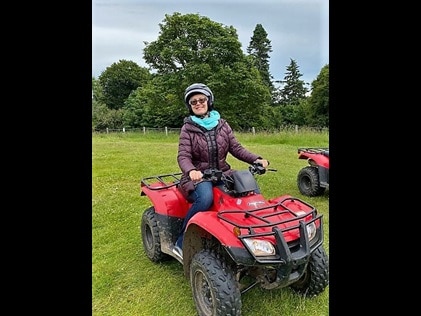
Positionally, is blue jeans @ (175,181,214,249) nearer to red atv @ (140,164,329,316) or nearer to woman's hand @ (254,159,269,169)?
red atv @ (140,164,329,316)

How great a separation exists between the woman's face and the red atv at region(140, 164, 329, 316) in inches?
9.6

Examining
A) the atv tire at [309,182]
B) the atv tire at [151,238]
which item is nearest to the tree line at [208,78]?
the atv tire at [151,238]

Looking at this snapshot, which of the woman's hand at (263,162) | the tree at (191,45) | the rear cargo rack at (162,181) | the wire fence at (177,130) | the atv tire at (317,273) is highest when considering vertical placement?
the tree at (191,45)

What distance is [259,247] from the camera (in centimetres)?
119

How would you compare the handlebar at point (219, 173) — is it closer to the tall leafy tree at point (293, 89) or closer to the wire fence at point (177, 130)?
the wire fence at point (177, 130)

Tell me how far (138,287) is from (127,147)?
647mm

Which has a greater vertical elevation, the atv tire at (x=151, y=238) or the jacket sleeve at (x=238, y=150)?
the jacket sleeve at (x=238, y=150)

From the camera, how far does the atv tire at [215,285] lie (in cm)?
125

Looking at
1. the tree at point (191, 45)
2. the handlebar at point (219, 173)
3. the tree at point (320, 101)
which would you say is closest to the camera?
the tree at point (320, 101)

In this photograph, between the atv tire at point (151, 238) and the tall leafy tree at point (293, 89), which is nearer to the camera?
the tall leafy tree at point (293, 89)

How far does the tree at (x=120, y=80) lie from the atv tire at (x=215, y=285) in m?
0.61

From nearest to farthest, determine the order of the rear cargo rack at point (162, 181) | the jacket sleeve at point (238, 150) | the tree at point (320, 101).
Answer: the tree at point (320, 101), the jacket sleeve at point (238, 150), the rear cargo rack at point (162, 181)

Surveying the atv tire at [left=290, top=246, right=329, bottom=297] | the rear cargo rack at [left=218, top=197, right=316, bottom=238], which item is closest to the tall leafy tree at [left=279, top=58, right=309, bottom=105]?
the rear cargo rack at [left=218, top=197, right=316, bottom=238]
